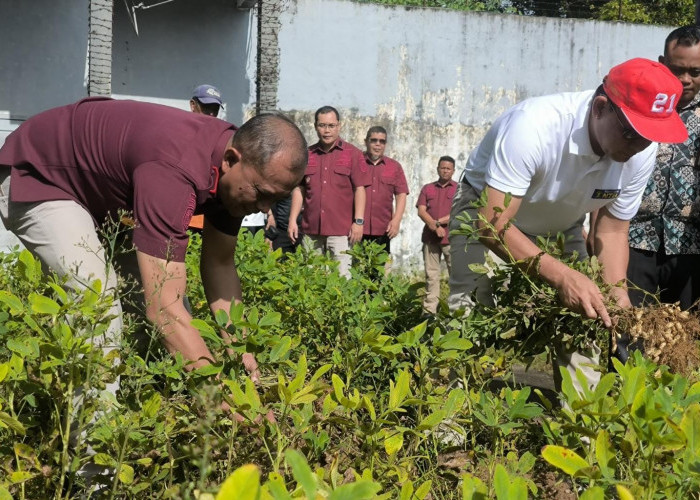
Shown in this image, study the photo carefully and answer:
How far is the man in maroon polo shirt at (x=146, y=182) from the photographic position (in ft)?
9.43

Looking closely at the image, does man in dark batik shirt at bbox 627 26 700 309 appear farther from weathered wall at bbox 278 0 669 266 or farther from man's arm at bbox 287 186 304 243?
weathered wall at bbox 278 0 669 266

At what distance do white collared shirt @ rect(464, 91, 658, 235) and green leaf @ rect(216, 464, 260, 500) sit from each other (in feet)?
8.41

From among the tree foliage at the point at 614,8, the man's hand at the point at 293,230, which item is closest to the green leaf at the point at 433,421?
the man's hand at the point at 293,230

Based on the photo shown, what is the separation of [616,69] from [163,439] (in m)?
2.16

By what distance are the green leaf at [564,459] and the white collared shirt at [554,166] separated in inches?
74.1

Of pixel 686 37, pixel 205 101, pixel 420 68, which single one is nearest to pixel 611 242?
pixel 686 37

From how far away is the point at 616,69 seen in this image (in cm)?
349

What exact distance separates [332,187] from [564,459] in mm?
Answer: 6739

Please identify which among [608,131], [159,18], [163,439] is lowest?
[163,439]

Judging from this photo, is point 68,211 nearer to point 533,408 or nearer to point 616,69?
point 533,408

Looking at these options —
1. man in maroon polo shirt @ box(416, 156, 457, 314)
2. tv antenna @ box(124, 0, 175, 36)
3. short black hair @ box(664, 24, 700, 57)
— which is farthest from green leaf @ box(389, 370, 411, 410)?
tv antenna @ box(124, 0, 175, 36)

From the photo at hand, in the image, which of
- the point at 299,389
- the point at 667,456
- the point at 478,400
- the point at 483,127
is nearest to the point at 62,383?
the point at 299,389

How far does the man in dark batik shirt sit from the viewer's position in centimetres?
461

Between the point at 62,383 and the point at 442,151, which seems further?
the point at 442,151
